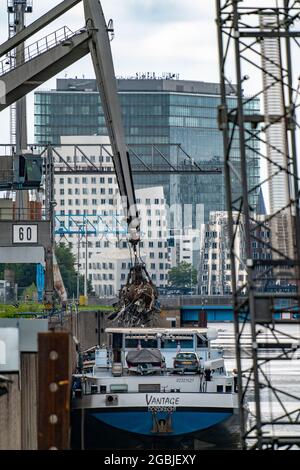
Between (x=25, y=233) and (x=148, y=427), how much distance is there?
410 inches

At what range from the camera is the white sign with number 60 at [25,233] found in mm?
56906

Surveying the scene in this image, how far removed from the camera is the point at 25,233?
57.1 metres

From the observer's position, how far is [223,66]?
114 feet

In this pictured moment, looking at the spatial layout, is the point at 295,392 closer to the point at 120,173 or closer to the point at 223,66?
the point at 120,173

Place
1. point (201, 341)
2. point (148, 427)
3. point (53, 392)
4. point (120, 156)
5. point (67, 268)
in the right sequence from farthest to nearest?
point (67, 268) < point (120, 156) < point (201, 341) < point (148, 427) < point (53, 392)

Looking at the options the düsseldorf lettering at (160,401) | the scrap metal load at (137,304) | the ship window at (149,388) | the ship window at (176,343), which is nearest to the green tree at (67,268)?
the scrap metal load at (137,304)

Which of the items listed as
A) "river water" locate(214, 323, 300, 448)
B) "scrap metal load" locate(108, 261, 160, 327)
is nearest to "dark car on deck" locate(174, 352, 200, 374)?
"river water" locate(214, 323, 300, 448)

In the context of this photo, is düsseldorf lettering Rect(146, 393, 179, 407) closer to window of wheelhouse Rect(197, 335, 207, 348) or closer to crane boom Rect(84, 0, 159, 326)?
window of wheelhouse Rect(197, 335, 207, 348)

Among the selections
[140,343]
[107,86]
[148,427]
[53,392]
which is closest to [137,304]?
[140,343]

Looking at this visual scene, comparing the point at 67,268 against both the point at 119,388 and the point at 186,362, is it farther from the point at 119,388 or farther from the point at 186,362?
the point at 119,388

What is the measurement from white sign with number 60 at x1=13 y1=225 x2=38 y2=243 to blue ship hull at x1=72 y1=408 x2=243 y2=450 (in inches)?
317

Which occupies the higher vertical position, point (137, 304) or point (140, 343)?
point (137, 304)
